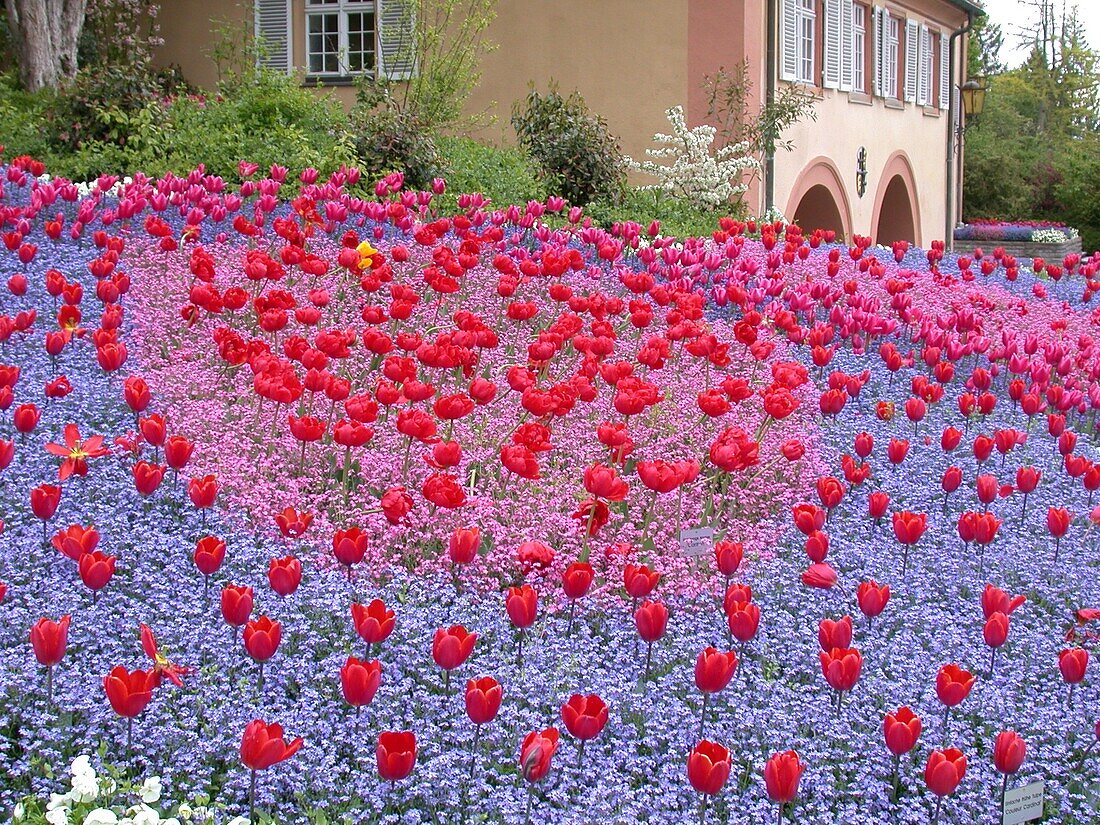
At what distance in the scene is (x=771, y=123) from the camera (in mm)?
15930

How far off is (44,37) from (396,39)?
166 inches

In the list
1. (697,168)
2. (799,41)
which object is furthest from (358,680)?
(799,41)

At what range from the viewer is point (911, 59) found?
23781mm

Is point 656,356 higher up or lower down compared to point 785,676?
higher up

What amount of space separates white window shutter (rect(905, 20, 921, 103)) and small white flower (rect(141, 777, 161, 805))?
23021 mm

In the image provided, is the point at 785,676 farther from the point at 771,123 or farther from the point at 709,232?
the point at 771,123

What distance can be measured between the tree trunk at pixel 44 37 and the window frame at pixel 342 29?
10.4 ft

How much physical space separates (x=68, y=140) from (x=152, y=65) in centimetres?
697

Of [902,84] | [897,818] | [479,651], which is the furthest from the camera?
[902,84]

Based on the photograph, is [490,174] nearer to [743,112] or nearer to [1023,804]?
[743,112]

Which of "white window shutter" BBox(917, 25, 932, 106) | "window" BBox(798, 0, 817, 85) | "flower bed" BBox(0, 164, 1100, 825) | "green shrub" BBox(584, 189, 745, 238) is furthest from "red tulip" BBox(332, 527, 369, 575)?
"white window shutter" BBox(917, 25, 932, 106)

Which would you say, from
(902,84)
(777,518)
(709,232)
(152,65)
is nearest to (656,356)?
(777,518)

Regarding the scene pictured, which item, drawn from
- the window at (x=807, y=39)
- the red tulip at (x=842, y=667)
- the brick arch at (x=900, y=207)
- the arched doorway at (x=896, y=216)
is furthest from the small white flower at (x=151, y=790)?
the arched doorway at (x=896, y=216)

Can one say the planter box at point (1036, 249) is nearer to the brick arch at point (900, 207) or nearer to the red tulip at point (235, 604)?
the brick arch at point (900, 207)
